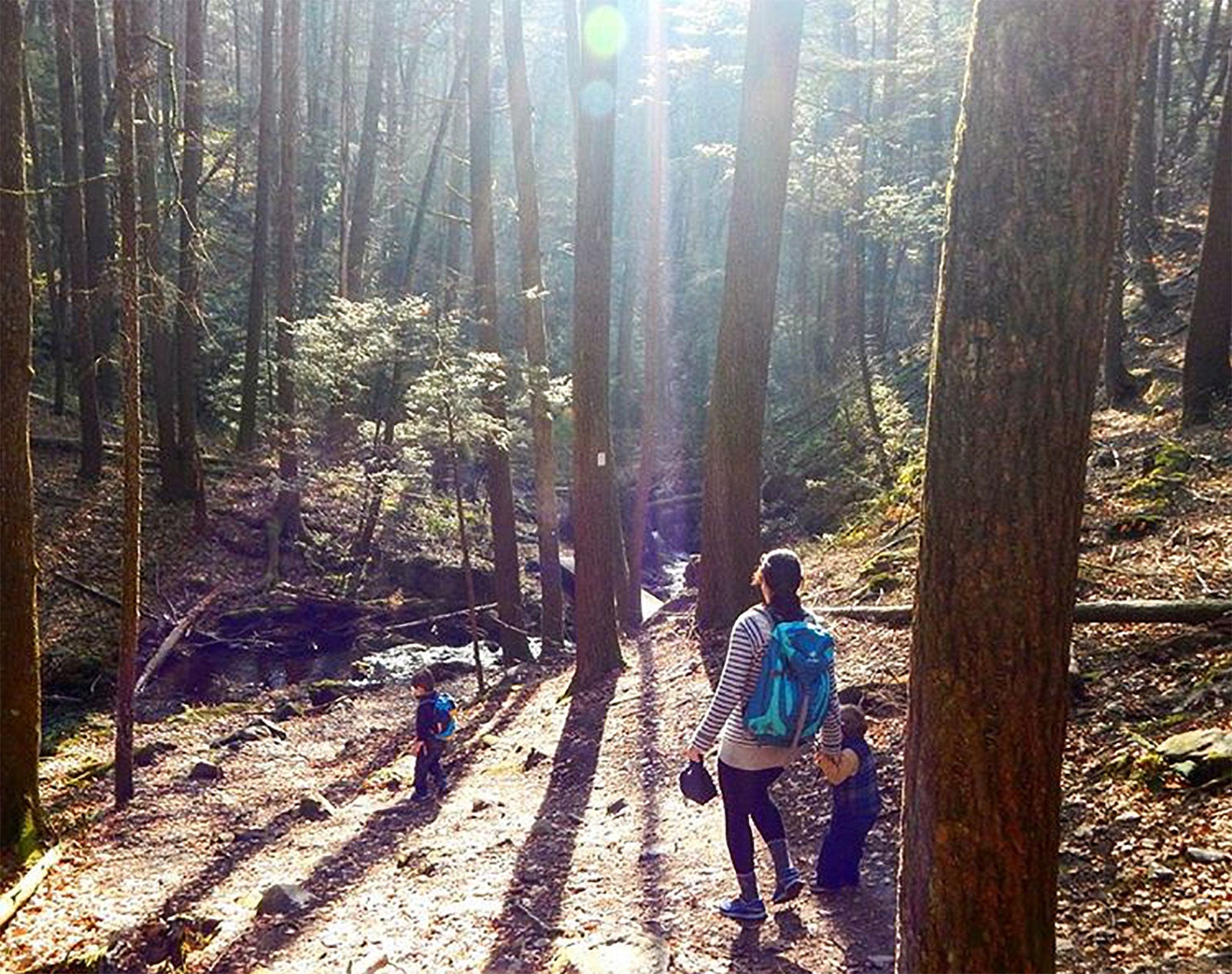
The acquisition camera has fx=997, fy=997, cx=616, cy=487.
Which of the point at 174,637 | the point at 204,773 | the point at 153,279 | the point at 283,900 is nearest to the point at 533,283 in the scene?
the point at 153,279

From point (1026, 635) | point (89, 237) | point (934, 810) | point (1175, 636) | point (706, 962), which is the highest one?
point (89, 237)

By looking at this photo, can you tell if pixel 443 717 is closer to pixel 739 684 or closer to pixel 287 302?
pixel 739 684

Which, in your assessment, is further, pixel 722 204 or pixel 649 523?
pixel 722 204

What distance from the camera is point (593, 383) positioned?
11.2m

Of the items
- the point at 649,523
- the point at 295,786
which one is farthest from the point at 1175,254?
the point at 295,786

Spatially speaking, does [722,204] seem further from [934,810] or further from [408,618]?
[934,810]

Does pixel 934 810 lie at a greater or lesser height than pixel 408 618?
greater

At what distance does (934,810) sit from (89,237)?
Answer: 64.2 feet

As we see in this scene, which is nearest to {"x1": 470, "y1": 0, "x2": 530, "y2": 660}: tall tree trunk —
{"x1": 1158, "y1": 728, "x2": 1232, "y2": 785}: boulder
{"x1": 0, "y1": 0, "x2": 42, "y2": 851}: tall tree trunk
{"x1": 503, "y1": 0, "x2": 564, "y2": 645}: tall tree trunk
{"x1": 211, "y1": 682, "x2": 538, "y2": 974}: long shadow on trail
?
{"x1": 503, "y1": 0, "x2": 564, "y2": 645}: tall tree trunk

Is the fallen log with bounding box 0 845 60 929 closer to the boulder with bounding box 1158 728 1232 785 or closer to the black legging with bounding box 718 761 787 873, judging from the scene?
the black legging with bounding box 718 761 787 873

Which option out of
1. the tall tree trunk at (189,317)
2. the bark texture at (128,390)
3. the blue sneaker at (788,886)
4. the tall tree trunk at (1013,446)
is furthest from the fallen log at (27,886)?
the tall tree trunk at (189,317)

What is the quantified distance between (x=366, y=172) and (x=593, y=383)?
14566mm

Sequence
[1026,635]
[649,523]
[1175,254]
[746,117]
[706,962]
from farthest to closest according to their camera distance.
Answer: [649,523], [1175,254], [746,117], [706,962], [1026,635]

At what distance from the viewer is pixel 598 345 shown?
36.5ft
